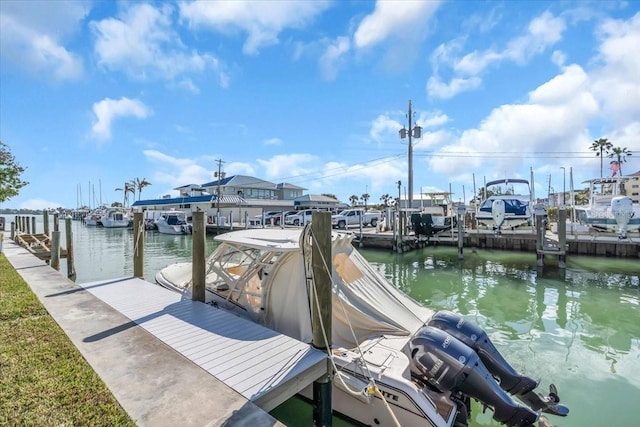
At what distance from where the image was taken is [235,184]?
2008 inches

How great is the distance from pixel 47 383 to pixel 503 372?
4.97 m

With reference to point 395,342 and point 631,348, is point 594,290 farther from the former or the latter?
point 395,342

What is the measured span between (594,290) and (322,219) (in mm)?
12031

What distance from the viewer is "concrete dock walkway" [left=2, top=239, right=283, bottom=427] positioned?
8.86 ft

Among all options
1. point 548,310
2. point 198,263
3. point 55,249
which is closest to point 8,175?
point 55,249

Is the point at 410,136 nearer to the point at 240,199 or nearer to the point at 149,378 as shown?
the point at 149,378

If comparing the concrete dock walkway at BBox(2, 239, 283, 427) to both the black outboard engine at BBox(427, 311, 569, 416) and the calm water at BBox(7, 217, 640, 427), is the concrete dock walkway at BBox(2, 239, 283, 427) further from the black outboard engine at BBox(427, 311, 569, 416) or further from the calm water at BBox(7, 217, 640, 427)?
the black outboard engine at BBox(427, 311, 569, 416)

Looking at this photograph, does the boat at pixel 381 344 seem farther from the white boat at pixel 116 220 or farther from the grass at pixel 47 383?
the white boat at pixel 116 220

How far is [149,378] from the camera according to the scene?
3.27 metres

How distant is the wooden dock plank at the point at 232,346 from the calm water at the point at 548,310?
3.32ft

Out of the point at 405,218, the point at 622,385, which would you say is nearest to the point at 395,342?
the point at 622,385

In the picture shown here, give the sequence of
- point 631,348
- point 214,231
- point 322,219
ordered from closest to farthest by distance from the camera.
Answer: point 322,219 < point 631,348 < point 214,231

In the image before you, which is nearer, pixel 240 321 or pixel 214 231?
pixel 240 321

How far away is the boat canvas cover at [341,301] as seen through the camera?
470 cm
